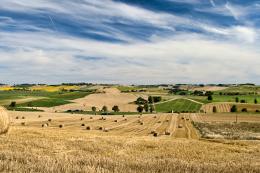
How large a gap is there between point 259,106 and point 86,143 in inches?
3852

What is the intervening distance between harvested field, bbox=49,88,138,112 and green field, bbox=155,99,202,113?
27.2 ft

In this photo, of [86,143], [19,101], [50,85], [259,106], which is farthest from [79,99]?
[86,143]

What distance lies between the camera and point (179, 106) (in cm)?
12012

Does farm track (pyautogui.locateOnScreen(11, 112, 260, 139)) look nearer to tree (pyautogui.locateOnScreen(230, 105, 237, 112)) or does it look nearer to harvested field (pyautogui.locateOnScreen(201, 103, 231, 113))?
tree (pyautogui.locateOnScreen(230, 105, 237, 112))

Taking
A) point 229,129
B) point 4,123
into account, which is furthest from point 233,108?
point 4,123

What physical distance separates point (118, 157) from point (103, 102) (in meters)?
104

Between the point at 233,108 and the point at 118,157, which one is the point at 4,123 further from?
the point at 233,108

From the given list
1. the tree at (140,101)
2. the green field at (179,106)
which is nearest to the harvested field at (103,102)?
the tree at (140,101)

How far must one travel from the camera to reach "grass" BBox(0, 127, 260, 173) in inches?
424

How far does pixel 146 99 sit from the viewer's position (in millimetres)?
132875

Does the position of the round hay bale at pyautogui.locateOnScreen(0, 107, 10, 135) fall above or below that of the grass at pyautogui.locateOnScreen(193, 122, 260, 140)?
above

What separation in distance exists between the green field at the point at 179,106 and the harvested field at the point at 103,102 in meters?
8.28

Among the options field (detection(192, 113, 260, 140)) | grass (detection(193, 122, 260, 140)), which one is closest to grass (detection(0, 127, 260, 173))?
grass (detection(193, 122, 260, 140))

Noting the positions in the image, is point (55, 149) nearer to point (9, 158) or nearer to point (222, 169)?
point (9, 158)
